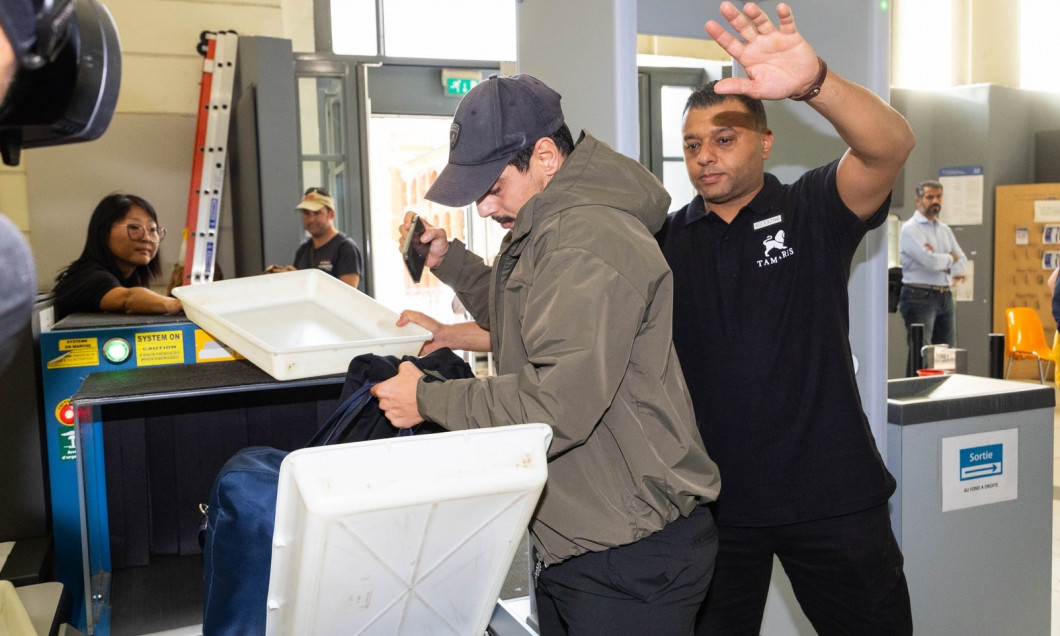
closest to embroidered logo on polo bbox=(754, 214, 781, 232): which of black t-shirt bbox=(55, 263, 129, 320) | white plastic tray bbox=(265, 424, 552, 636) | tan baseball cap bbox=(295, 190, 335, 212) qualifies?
white plastic tray bbox=(265, 424, 552, 636)

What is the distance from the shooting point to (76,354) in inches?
78.7

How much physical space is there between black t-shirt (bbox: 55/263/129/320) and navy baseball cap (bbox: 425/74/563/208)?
1711 mm

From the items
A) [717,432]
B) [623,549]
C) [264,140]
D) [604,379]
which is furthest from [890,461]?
[264,140]

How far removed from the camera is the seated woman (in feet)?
8.38

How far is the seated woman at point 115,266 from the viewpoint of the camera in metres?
→ 2.55

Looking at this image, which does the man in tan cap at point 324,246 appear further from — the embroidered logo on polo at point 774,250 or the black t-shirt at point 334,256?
the embroidered logo on polo at point 774,250

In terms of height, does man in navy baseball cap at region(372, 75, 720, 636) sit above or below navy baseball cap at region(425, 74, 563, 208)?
below

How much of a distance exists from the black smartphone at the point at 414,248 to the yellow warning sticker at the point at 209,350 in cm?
50

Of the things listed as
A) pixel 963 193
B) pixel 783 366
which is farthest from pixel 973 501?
pixel 963 193

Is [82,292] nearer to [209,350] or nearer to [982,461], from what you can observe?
[209,350]

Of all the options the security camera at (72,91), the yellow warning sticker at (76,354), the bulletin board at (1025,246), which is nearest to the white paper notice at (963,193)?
the bulletin board at (1025,246)

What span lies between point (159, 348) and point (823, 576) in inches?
63.3

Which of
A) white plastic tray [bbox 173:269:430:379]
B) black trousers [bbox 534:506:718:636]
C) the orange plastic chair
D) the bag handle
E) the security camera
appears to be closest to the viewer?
the security camera

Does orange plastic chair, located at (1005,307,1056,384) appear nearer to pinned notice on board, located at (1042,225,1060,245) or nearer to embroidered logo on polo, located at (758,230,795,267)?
pinned notice on board, located at (1042,225,1060,245)
